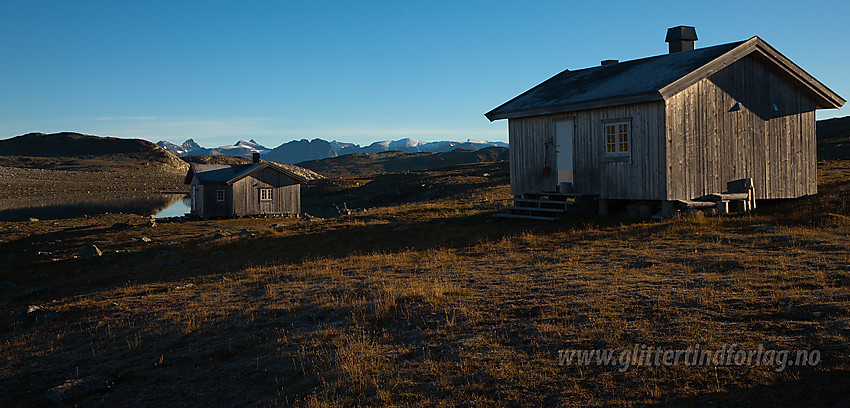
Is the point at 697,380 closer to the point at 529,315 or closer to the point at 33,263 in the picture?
the point at 529,315

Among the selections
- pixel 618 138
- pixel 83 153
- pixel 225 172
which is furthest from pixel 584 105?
pixel 83 153

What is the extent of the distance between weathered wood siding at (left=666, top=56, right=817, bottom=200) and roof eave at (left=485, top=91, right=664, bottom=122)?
81 cm

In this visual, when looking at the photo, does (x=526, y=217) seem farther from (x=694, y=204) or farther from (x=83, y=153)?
(x=83, y=153)

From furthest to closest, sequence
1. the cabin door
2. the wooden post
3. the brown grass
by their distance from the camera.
A: the cabin door → the wooden post → the brown grass

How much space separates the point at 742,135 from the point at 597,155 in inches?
196

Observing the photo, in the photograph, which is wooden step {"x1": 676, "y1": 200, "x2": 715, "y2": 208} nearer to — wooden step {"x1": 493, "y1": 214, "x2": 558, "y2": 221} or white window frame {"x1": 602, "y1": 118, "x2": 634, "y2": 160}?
white window frame {"x1": 602, "y1": 118, "x2": 634, "y2": 160}

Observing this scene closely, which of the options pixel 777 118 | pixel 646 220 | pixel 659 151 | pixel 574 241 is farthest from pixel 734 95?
pixel 574 241

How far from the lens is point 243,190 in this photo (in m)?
41.9

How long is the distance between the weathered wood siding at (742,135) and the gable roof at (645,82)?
0.52 metres

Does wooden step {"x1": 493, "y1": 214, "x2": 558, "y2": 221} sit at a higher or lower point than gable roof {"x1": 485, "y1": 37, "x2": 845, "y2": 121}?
lower

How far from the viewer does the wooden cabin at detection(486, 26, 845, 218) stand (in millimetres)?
18125

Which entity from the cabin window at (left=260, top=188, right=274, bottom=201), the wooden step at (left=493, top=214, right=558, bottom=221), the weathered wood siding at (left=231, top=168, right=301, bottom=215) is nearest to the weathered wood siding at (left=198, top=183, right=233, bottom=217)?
the weathered wood siding at (left=231, top=168, right=301, bottom=215)

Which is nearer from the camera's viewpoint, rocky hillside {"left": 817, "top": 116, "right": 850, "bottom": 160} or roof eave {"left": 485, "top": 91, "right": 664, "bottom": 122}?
roof eave {"left": 485, "top": 91, "right": 664, "bottom": 122}

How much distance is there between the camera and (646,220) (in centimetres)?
1838
